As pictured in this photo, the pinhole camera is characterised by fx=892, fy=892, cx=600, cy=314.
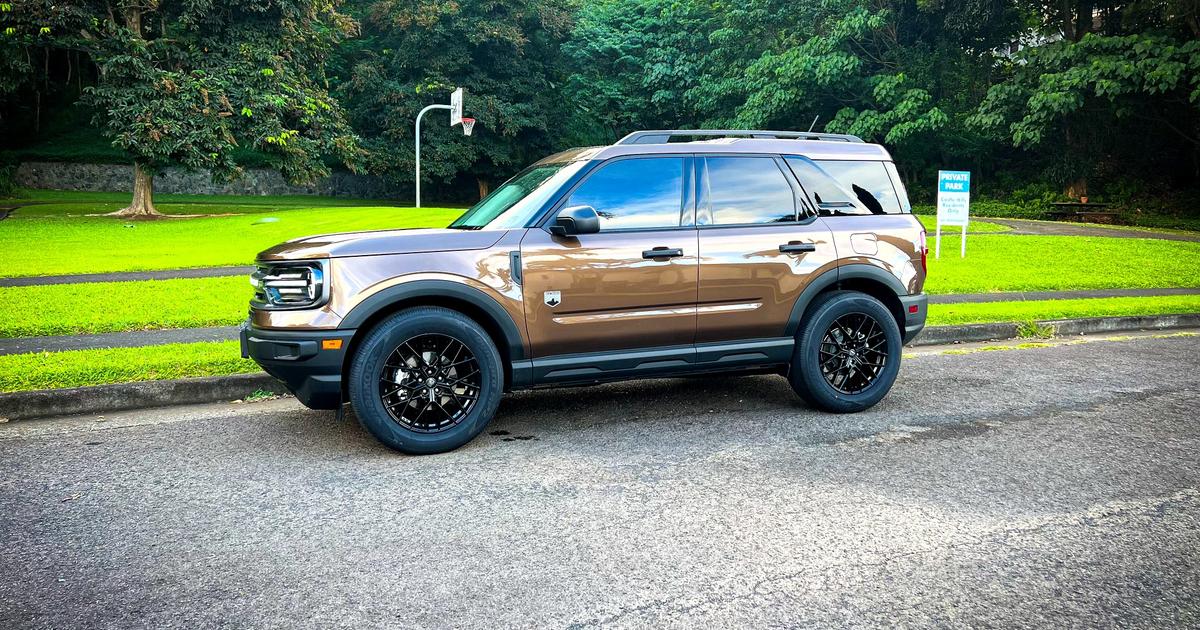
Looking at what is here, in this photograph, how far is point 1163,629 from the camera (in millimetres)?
3113

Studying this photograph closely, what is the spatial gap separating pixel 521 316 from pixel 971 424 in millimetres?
3113

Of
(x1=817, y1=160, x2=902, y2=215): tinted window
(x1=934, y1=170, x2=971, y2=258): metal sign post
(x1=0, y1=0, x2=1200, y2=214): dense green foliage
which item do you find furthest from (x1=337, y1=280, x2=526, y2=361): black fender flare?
(x1=0, y1=0, x2=1200, y2=214): dense green foliage

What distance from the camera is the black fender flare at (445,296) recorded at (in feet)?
16.7

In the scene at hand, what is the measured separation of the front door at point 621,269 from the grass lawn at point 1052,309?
514cm

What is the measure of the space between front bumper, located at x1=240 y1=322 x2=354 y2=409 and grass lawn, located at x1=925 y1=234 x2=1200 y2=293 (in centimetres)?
1012

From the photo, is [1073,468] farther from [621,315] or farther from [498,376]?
[498,376]

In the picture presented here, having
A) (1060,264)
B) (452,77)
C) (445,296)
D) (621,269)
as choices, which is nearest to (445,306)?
(445,296)

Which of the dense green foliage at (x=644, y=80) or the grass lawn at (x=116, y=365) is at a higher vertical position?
the dense green foliage at (x=644, y=80)

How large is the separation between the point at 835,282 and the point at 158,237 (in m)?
22.1

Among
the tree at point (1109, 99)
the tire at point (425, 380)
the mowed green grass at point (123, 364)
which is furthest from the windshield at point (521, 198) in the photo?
the tree at point (1109, 99)

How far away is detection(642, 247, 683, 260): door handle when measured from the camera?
221 inches

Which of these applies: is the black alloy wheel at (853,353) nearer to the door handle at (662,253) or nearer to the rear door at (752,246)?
the rear door at (752,246)

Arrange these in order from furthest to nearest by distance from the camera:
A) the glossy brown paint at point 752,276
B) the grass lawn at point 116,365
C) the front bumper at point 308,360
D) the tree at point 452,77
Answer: the tree at point 452,77 → the grass lawn at point 116,365 → the glossy brown paint at point 752,276 → the front bumper at point 308,360

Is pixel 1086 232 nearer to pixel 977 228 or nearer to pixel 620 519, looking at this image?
pixel 977 228
